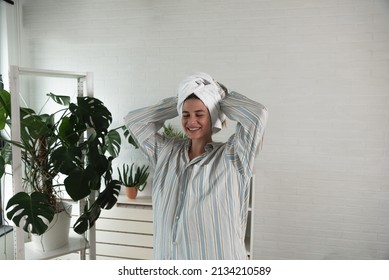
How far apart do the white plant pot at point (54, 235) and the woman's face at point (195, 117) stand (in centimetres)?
102

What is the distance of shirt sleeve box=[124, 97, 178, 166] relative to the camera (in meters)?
1.33

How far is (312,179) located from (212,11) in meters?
1.51

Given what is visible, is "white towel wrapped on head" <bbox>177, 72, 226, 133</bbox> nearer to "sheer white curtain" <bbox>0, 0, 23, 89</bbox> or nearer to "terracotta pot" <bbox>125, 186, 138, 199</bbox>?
"terracotta pot" <bbox>125, 186, 138, 199</bbox>

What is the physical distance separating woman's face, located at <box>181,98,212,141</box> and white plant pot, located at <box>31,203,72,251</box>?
1020 mm

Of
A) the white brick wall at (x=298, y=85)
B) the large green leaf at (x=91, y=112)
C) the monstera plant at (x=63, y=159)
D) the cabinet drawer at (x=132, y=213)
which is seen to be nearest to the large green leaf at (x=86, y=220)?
the monstera plant at (x=63, y=159)

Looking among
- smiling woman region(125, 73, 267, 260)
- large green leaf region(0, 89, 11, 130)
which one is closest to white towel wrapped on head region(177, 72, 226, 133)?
smiling woman region(125, 73, 267, 260)

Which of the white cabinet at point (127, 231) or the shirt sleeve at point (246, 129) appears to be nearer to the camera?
the shirt sleeve at point (246, 129)

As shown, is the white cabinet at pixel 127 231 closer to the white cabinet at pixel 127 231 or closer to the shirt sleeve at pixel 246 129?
the white cabinet at pixel 127 231

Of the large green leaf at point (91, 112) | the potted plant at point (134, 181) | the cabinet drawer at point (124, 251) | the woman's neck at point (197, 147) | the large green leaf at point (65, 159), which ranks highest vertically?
the large green leaf at point (91, 112)

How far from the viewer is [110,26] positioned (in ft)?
8.77

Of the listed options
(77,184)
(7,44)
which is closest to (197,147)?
(77,184)

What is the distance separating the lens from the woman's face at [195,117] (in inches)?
46.1

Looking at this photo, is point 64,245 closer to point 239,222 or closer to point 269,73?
point 239,222
